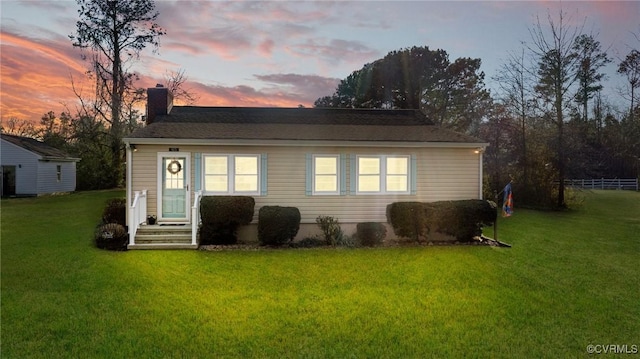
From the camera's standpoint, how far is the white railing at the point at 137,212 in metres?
10.6

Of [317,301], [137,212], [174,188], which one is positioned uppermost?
[174,188]

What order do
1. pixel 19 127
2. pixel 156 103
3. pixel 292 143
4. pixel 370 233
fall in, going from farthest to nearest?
pixel 19 127 → pixel 156 103 → pixel 292 143 → pixel 370 233

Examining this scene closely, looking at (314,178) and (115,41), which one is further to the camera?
(115,41)

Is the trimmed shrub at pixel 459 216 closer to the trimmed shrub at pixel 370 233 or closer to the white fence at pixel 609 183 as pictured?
the trimmed shrub at pixel 370 233

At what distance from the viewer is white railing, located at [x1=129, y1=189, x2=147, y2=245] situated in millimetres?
10602

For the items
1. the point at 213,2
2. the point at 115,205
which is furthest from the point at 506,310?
the point at 213,2

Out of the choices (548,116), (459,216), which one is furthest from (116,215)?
(548,116)

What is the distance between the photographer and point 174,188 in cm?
1185

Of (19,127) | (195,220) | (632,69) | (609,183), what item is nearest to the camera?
(195,220)

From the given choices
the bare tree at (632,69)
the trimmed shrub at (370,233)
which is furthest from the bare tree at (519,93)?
the trimmed shrub at (370,233)

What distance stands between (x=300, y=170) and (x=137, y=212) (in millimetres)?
4988

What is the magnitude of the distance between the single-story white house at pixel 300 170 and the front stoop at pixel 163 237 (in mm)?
179

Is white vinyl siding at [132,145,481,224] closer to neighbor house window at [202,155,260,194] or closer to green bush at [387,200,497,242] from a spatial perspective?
neighbor house window at [202,155,260,194]

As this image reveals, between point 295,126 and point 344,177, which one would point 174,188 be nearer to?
point 295,126
